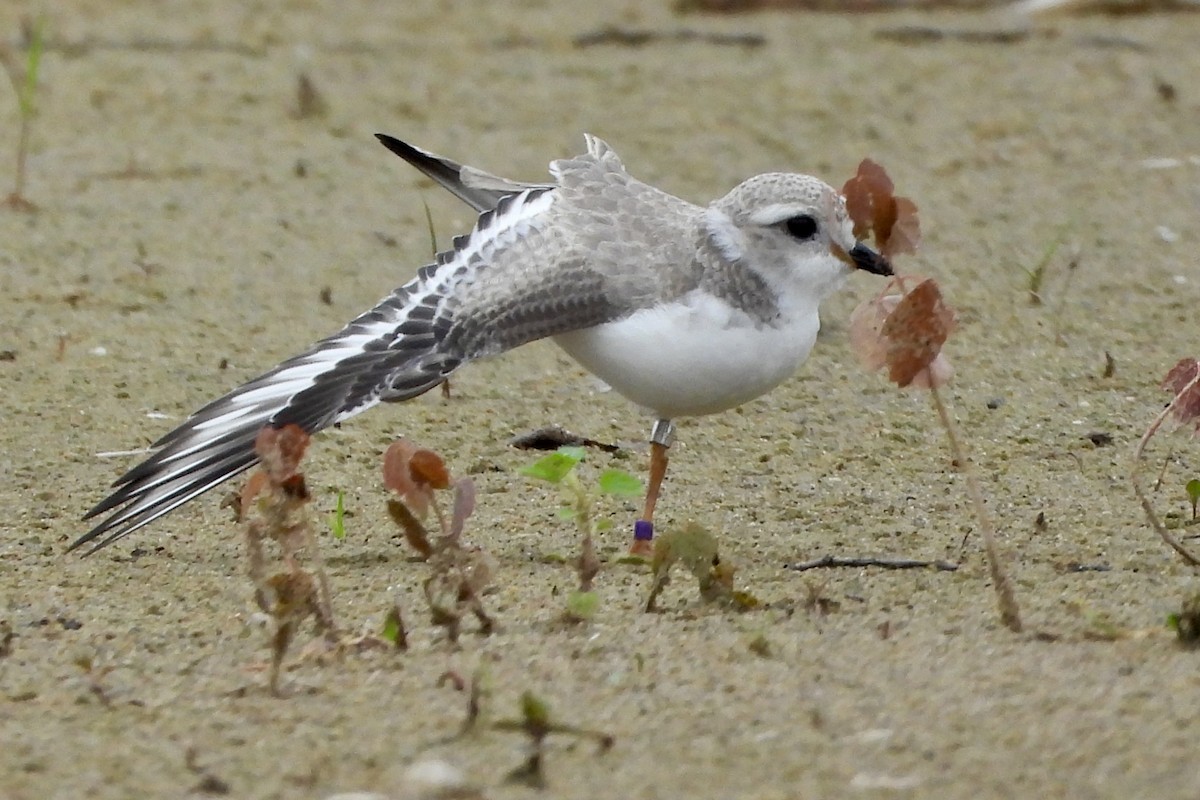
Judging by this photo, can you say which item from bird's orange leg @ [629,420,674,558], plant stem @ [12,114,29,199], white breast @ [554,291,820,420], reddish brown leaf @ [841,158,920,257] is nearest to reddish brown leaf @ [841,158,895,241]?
reddish brown leaf @ [841,158,920,257]

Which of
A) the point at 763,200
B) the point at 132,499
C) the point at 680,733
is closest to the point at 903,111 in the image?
the point at 763,200

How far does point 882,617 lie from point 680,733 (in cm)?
78

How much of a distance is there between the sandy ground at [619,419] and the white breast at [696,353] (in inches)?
15.1

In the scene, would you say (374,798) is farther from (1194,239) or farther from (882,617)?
(1194,239)

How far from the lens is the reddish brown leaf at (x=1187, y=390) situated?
401 centimetres

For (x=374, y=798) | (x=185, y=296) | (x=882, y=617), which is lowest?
(x=374, y=798)

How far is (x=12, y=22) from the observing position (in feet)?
32.8

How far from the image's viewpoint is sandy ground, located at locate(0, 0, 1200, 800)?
10.7 ft

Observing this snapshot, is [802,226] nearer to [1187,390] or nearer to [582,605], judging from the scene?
[1187,390]

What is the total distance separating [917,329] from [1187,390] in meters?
0.67

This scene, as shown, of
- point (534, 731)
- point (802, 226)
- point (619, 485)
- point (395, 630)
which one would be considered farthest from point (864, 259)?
point (534, 731)

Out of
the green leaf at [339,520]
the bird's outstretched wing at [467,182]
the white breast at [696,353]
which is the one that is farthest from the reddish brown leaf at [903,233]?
the bird's outstretched wing at [467,182]

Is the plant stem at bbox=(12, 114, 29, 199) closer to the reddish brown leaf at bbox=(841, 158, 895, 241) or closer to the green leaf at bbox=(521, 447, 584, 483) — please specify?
the green leaf at bbox=(521, 447, 584, 483)

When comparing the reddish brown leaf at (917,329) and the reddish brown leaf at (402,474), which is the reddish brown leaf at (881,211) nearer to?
the reddish brown leaf at (917,329)
